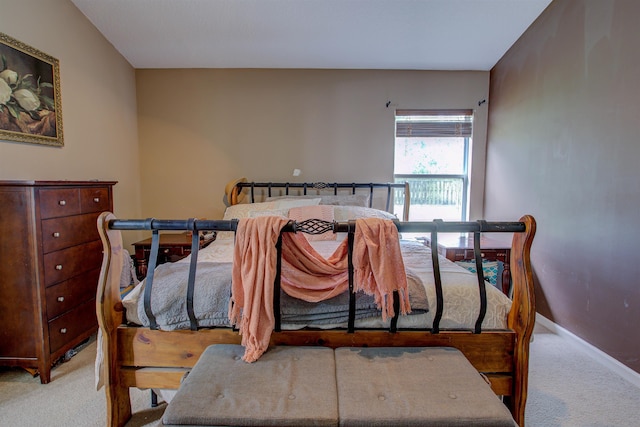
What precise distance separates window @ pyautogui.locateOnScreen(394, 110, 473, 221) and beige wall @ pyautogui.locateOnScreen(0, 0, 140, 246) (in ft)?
9.27

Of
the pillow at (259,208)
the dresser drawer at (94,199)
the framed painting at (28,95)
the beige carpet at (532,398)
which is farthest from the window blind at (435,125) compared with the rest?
the framed painting at (28,95)

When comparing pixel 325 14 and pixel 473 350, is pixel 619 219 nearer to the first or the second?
pixel 473 350

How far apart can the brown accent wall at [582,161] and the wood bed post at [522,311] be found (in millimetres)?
1201

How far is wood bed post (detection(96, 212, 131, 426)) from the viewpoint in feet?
4.42

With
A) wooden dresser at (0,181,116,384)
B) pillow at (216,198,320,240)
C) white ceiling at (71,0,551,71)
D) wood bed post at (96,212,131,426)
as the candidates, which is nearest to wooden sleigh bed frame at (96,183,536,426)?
wood bed post at (96,212,131,426)

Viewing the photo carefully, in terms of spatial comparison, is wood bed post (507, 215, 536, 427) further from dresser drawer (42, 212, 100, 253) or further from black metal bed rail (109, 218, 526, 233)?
dresser drawer (42, 212, 100, 253)

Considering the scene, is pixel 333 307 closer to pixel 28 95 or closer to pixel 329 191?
pixel 329 191

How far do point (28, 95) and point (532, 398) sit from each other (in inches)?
147

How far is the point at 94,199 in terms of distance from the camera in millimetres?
2336

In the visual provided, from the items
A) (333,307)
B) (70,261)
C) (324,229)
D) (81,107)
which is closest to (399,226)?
(324,229)

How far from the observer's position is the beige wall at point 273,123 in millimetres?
3434

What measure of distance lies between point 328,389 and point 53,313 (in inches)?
74.4

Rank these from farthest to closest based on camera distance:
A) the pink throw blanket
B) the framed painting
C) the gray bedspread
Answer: the framed painting → the gray bedspread → the pink throw blanket

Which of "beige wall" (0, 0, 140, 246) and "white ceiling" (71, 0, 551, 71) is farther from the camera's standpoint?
"white ceiling" (71, 0, 551, 71)
